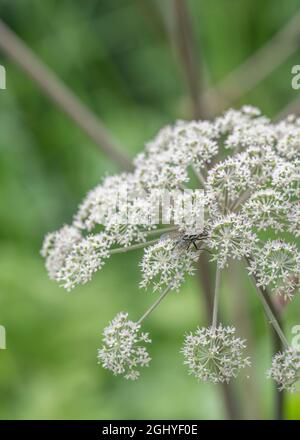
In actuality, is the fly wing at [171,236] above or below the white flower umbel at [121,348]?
above

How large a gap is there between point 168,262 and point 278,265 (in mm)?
369

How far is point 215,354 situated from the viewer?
7.48 ft

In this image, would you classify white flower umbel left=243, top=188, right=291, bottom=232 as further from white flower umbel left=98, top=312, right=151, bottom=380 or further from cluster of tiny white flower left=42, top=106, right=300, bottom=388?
white flower umbel left=98, top=312, right=151, bottom=380

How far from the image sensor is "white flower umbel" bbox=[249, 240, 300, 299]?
7.54 ft

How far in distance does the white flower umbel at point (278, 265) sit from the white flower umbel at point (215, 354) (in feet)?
0.68

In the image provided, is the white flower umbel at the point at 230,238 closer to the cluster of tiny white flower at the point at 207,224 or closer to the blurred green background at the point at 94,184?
the cluster of tiny white flower at the point at 207,224

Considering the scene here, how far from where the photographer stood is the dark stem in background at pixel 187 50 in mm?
3898

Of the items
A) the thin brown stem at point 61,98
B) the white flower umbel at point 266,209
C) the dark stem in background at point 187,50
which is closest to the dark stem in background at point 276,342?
the white flower umbel at point 266,209

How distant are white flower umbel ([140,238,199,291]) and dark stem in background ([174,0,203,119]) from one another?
191cm

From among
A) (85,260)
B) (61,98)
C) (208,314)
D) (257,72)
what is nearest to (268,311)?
(85,260)

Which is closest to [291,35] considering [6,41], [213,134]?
[6,41]

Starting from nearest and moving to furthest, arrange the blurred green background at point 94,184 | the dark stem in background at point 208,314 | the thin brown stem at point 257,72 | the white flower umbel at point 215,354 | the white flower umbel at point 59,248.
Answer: the white flower umbel at point 215,354
the white flower umbel at point 59,248
the dark stem in background at point 208,314
the thin brown stem at point 257,72
the blurred green background at point 94,184

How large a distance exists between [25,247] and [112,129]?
1.50 m

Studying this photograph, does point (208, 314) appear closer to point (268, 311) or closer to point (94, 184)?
point (268, 311)
